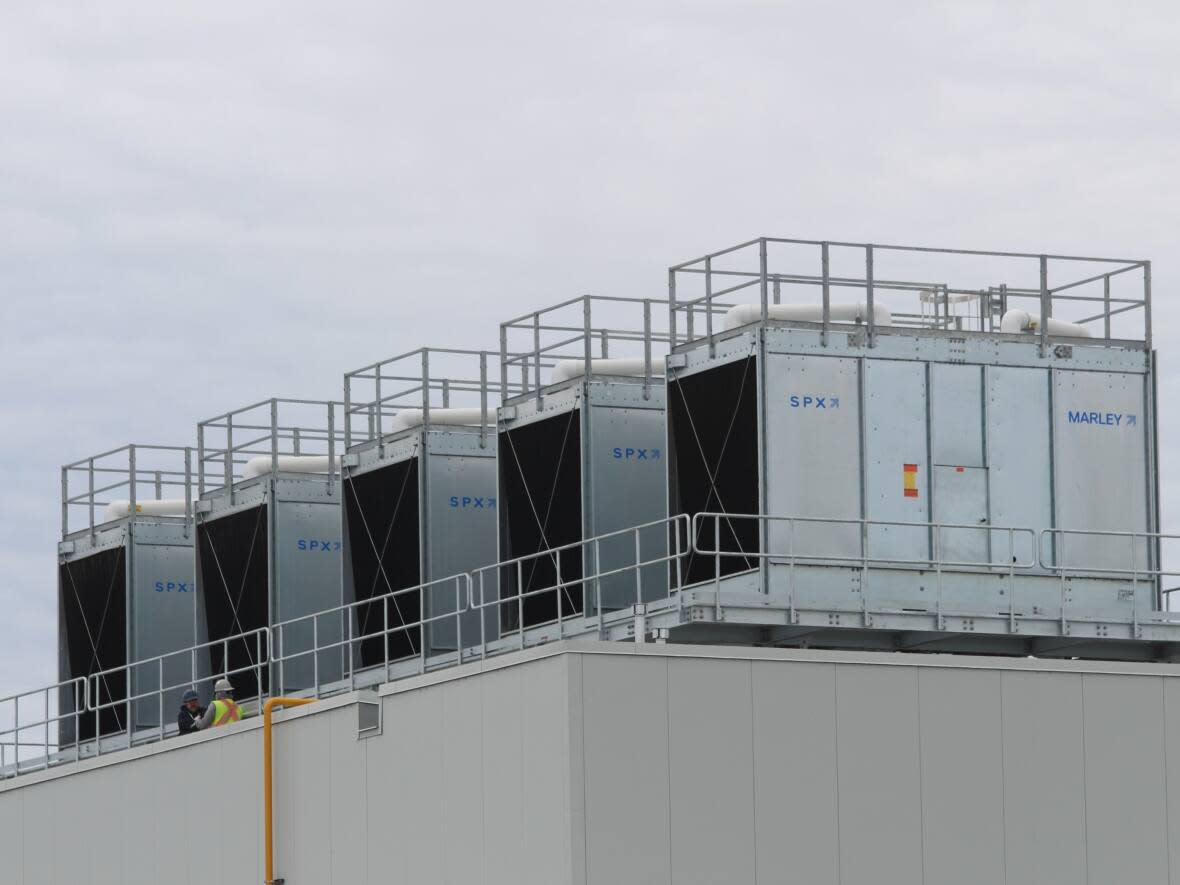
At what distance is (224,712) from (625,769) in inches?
403

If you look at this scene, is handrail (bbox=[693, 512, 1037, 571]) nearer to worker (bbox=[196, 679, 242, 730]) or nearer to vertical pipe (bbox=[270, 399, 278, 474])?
worker (bbox=[196, 679, 242, 730])

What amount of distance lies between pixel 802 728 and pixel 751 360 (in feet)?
25.5

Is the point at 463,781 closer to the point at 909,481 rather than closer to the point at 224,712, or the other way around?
the point at 224,712

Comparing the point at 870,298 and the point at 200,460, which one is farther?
the point at 200,460

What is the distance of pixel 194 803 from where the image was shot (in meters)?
37.0

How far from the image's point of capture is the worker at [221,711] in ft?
126

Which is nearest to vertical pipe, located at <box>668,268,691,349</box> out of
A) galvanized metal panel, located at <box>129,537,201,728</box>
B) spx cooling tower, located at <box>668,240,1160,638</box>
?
spx cooling tower, located at <box>668,240,1160,638</box>

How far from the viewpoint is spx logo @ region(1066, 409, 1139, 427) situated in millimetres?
38938

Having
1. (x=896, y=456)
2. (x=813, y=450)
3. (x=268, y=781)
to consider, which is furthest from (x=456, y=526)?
(x=268, y=781)

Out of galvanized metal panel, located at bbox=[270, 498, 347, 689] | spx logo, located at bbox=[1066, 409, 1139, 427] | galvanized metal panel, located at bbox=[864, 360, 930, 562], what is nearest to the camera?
galvanized metal panel, located at bbox=[864, 360, 930, 562]

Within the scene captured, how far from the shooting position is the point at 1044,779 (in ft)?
105

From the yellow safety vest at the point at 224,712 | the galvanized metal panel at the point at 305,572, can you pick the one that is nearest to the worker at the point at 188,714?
the yellow safety vest at the point at 224,712

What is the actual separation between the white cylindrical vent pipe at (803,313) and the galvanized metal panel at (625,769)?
8727 mm

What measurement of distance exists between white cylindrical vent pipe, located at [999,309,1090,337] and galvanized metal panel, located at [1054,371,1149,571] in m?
0.69
